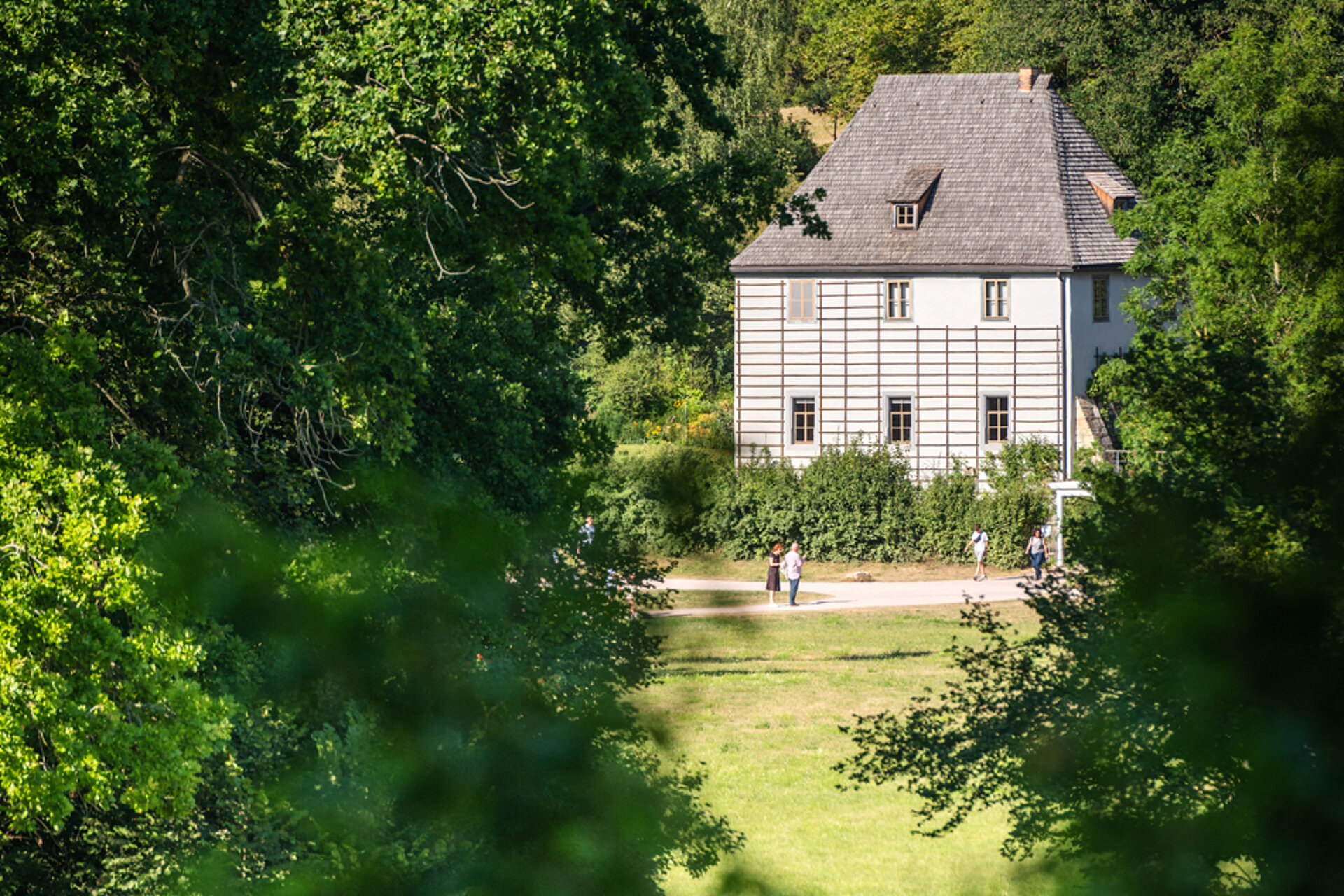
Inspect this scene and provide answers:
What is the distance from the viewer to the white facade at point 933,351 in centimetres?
2525

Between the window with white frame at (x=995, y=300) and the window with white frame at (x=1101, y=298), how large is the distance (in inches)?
74.0

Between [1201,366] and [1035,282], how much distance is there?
2355 centimetres

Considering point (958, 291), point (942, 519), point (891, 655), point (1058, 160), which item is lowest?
point (942, 519)

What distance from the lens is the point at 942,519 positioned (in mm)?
11164

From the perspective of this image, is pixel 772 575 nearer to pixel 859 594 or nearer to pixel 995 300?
pixel 859 594

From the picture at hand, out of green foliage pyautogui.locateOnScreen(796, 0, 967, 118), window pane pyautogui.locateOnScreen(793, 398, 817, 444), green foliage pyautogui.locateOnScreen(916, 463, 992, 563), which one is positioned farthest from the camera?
green foliage pyautogui.locateOnScreen(796, 0, 967, 118)

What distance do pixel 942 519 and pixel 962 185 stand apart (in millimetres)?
18075

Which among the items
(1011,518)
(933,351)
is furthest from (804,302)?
(1011,518)

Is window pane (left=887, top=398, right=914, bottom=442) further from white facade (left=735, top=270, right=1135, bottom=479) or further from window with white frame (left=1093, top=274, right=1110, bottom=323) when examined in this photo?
window with white frame (left=1093, top=274, right=1110, bottom=323)

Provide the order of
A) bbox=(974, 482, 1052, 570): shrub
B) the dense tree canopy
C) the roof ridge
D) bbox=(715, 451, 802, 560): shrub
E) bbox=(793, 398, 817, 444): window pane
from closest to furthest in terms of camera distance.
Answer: bbox=(715, 451, 802, 560): shrub < the dense tree canopy < bbox=(974, 482, 1052, 570): shrub < bbox=(793, 398, 817, 444): window pane < the roof ridge

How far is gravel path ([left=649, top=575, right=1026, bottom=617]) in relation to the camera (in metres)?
0.98

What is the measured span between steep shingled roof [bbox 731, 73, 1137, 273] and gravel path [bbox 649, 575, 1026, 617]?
17624mm

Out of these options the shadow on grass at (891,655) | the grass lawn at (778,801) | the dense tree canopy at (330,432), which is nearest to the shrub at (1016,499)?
the shadow on grass at (891,655)

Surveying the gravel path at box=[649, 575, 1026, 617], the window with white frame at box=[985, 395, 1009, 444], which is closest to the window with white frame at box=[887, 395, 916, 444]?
the window with white frame at box=[985, 395, 1009, 444]
